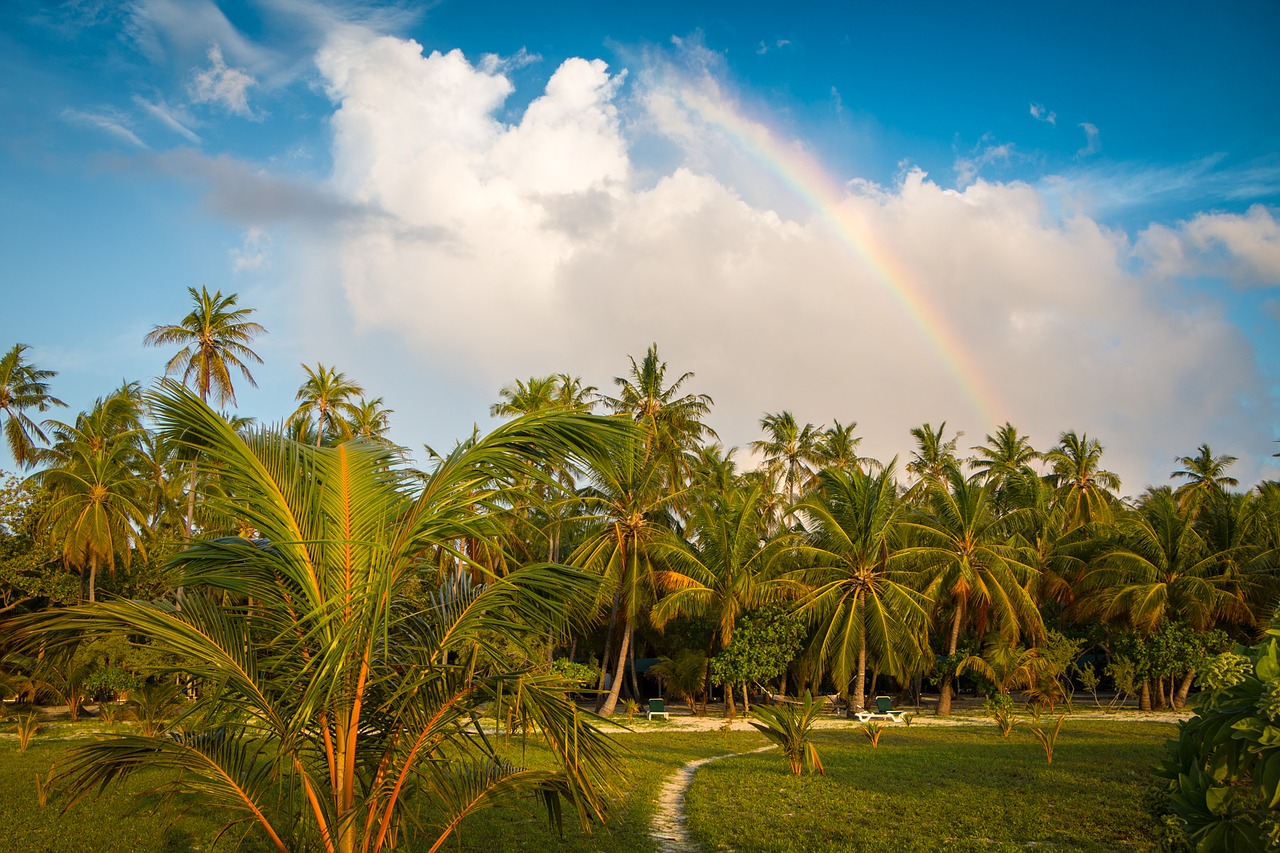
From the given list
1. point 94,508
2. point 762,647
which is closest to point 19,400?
point 94,508

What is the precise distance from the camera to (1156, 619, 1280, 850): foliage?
4.34m

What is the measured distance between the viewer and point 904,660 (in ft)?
85.4

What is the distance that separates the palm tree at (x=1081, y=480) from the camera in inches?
1517

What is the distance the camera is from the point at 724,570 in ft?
85.3

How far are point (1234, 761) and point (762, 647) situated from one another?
2140cm

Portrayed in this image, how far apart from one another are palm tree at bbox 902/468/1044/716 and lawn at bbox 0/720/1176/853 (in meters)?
9.29

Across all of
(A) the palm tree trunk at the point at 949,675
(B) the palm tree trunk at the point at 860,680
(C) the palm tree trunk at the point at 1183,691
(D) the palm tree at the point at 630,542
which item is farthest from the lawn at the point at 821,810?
(C) the palm tree trunk at the point at 1183,691

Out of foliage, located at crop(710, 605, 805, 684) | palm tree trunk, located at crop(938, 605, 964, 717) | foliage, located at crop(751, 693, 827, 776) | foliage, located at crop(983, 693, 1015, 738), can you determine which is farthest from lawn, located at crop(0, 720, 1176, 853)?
palm tree trunk, located at crop(938, 605, 964, 717)

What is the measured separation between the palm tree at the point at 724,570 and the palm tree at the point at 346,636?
19475mm

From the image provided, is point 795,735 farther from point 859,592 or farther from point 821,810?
point 859,592

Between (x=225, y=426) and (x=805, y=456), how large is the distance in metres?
39.3

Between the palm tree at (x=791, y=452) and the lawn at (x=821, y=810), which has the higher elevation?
the palm tree at (x=791, y=452)

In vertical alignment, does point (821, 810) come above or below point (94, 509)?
below

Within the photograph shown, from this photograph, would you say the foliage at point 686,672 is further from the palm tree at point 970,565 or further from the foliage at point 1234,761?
the foliage at point 1234,761
